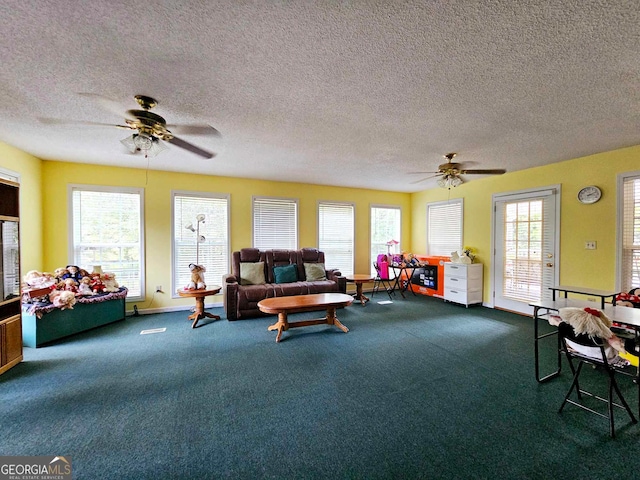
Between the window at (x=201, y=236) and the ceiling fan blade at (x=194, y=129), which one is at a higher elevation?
the ceiling fan blade at (x=194, y=129)

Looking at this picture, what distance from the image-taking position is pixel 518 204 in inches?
190

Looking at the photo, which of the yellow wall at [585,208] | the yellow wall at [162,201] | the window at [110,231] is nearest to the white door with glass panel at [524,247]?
the yellow wall at [585,208]

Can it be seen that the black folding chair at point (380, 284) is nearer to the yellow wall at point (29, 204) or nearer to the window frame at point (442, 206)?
the window frame at point (442, 206)

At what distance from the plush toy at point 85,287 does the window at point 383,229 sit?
17.8 ft

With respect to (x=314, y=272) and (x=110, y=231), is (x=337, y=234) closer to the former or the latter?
(x=314, y=272)

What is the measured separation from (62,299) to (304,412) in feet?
11.5

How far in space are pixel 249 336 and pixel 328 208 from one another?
351cm

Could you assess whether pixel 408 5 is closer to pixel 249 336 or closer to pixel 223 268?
pixel 249 336

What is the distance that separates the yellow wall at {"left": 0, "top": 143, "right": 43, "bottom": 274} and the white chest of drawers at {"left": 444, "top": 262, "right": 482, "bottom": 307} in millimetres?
6965

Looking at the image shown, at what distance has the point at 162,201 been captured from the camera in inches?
193

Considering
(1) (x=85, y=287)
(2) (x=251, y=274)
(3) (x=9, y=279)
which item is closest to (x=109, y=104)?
(3) (x=9, y=279)

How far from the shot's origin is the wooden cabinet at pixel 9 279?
2.76 m

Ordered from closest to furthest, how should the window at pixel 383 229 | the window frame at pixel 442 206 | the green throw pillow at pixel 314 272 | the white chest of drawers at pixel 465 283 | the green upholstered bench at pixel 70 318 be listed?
the green upholstered bench at pixel 70 318
the white chest of drawers at pixel 465 283
the green throw pillow at pixel 314 272
the window frame at pixel 442 206
the window at pixel 383 229

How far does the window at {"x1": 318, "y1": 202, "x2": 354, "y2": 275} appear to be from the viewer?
629cm
